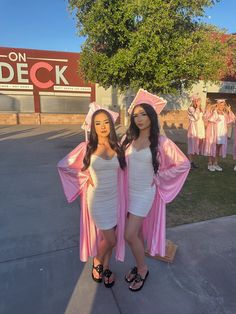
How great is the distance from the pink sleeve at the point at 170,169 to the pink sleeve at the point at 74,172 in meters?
0.78

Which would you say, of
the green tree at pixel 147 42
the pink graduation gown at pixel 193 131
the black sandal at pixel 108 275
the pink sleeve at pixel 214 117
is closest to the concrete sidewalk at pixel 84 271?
the black sandal at pixel 108 275

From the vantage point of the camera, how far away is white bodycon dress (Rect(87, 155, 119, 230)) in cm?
235

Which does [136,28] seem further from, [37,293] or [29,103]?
[29,103]

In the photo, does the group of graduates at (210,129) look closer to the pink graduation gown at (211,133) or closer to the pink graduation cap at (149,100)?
the pink graduation gown at (211,133)

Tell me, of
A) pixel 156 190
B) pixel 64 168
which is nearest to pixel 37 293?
pixel 64 168

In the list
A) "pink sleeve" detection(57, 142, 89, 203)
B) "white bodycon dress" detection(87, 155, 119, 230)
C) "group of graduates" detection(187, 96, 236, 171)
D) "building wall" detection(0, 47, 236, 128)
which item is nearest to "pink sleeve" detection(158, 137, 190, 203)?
"white bodycon dress" detection(87, 155, 119, 230)

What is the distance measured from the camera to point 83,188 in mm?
2588

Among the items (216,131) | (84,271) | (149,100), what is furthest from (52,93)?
(84,271)

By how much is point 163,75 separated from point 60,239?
5326mm

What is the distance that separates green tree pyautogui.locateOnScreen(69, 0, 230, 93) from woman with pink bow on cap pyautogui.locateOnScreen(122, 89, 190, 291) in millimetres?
4580

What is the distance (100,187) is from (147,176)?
451 millimetres

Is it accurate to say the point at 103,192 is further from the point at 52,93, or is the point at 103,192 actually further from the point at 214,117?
the point at 52,93

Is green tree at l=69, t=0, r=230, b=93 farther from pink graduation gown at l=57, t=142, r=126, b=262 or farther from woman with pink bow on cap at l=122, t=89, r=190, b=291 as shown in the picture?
pink graduation gown at l=57, t=142, r=126, b=262

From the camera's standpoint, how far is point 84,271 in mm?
2797
